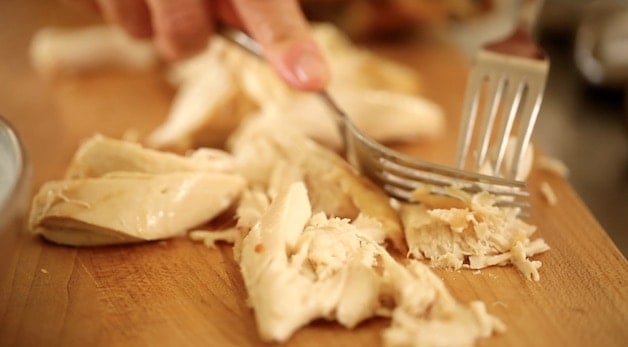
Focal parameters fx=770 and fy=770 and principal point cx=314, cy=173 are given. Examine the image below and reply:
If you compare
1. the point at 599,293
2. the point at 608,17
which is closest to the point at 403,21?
the point at 608,17

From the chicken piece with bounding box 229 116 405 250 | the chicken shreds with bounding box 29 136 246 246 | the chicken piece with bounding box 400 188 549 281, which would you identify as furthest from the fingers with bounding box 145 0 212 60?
the chicken piece with bounding box 400 188 549 281

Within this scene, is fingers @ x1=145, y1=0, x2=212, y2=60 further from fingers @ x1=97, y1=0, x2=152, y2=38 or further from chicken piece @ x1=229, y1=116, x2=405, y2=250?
chicken piece @ x1=229, y1=116, x2=405, y2=250

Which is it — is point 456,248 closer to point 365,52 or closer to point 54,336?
point 54,336

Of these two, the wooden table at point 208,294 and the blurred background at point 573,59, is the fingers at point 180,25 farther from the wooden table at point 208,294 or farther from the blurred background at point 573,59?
the blurred background at point 573,59

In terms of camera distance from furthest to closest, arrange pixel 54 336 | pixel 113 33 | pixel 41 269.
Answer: pixel 113 33
pixel 41 269
pixel 54 336

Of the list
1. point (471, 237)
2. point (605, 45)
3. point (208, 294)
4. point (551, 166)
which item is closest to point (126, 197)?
point (208, 294)
